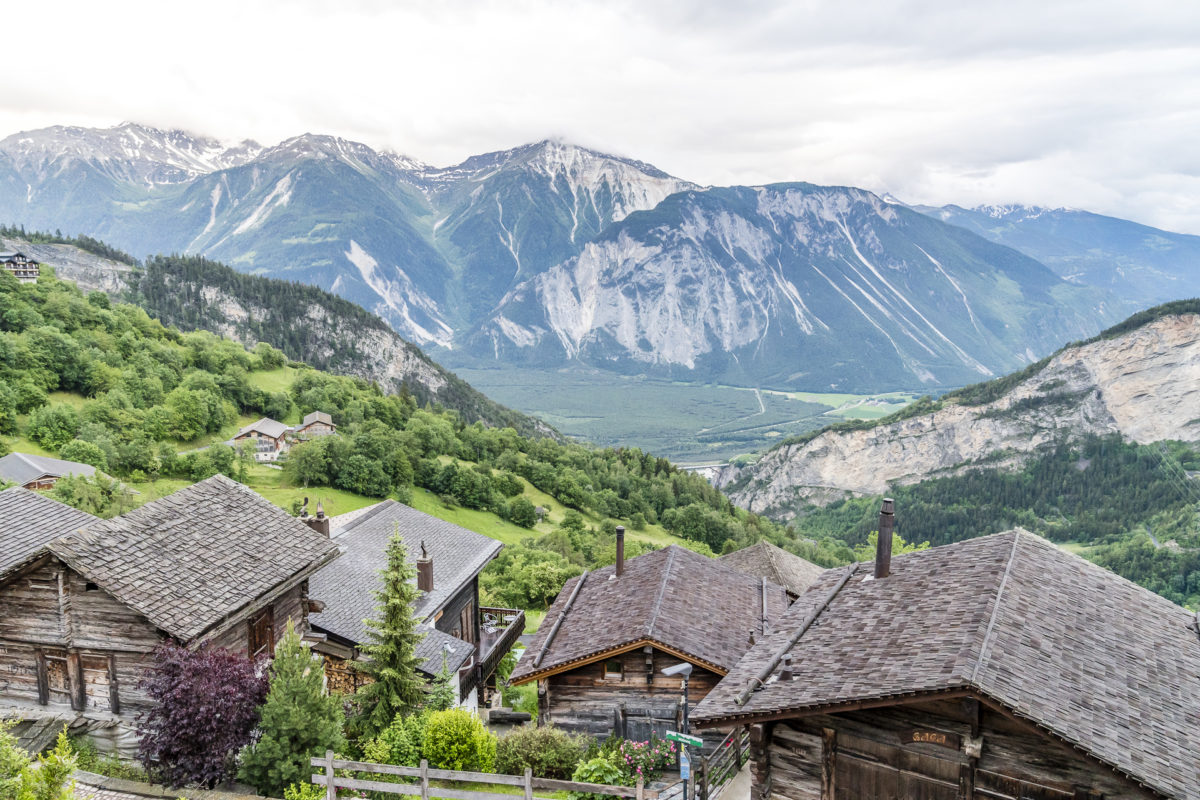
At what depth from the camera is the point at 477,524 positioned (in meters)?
83.6

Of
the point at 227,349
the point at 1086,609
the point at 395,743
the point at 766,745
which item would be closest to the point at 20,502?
the point at 395,743

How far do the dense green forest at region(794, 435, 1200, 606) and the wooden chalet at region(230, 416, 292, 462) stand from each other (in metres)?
117

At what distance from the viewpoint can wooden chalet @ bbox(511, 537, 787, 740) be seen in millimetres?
21844

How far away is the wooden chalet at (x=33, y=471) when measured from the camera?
56750mm

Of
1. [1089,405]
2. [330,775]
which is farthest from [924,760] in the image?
[1089,405]

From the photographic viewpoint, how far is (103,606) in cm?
1733

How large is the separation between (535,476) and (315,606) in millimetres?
87723

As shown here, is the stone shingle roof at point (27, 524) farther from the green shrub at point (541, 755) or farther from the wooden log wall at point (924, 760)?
the wooden log wall at point (924, 760)

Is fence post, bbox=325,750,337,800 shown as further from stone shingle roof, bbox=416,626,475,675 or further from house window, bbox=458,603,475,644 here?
house window, bbox=458,603,475,644

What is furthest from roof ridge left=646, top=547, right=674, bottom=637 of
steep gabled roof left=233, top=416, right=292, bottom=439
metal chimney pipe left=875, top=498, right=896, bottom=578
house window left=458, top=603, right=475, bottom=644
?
steep gabled roof left=233, top=416, right=292, bottom=439

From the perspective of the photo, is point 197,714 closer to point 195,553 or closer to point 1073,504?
point 195,553

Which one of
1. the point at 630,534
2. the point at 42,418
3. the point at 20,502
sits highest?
the point at 20,502

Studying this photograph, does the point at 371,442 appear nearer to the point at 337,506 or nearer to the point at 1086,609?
the point at 337,506

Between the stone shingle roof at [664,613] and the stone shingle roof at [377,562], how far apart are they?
465 centimetres
